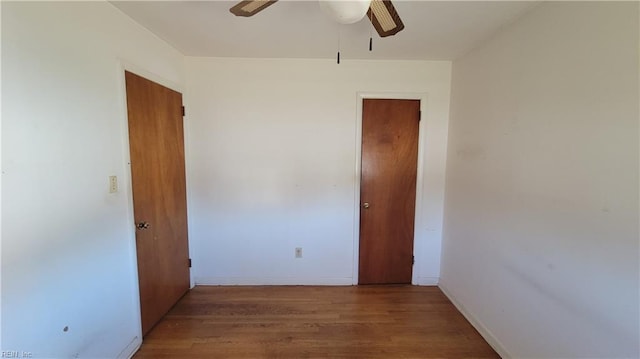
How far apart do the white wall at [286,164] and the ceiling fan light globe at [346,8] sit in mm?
1500

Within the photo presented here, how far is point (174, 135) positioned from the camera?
2.36 m

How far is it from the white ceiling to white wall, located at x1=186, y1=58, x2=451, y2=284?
0.63 feet

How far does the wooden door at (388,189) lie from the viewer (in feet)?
8.71

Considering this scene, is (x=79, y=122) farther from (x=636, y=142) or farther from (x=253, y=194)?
(x=636, y=142)

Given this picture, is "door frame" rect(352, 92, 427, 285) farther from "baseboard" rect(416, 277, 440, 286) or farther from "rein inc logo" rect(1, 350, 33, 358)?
"rein inc logo" rect(1, 350, 33, 358)

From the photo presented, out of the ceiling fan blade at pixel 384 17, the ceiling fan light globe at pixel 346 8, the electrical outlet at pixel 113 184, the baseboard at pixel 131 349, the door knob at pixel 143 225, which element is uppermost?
the ceiling fan blade at pixel 384 17

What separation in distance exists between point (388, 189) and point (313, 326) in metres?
1.44

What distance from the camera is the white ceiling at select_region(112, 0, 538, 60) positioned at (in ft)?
5.35

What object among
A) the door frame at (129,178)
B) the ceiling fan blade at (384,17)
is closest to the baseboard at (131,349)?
the door frame at (129,178)

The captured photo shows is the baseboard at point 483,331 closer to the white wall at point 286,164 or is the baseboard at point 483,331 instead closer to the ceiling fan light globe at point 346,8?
the white wall at point 286,164

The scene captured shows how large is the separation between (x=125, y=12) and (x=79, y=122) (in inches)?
31.9

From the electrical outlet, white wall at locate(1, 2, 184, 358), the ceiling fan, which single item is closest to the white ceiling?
white wall at locate(1, 2, 184, 358)

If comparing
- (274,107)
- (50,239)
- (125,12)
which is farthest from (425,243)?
(125,12)

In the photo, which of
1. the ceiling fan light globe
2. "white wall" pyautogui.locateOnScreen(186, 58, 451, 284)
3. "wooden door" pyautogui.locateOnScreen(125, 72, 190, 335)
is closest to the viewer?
the ceiling fan light globe
